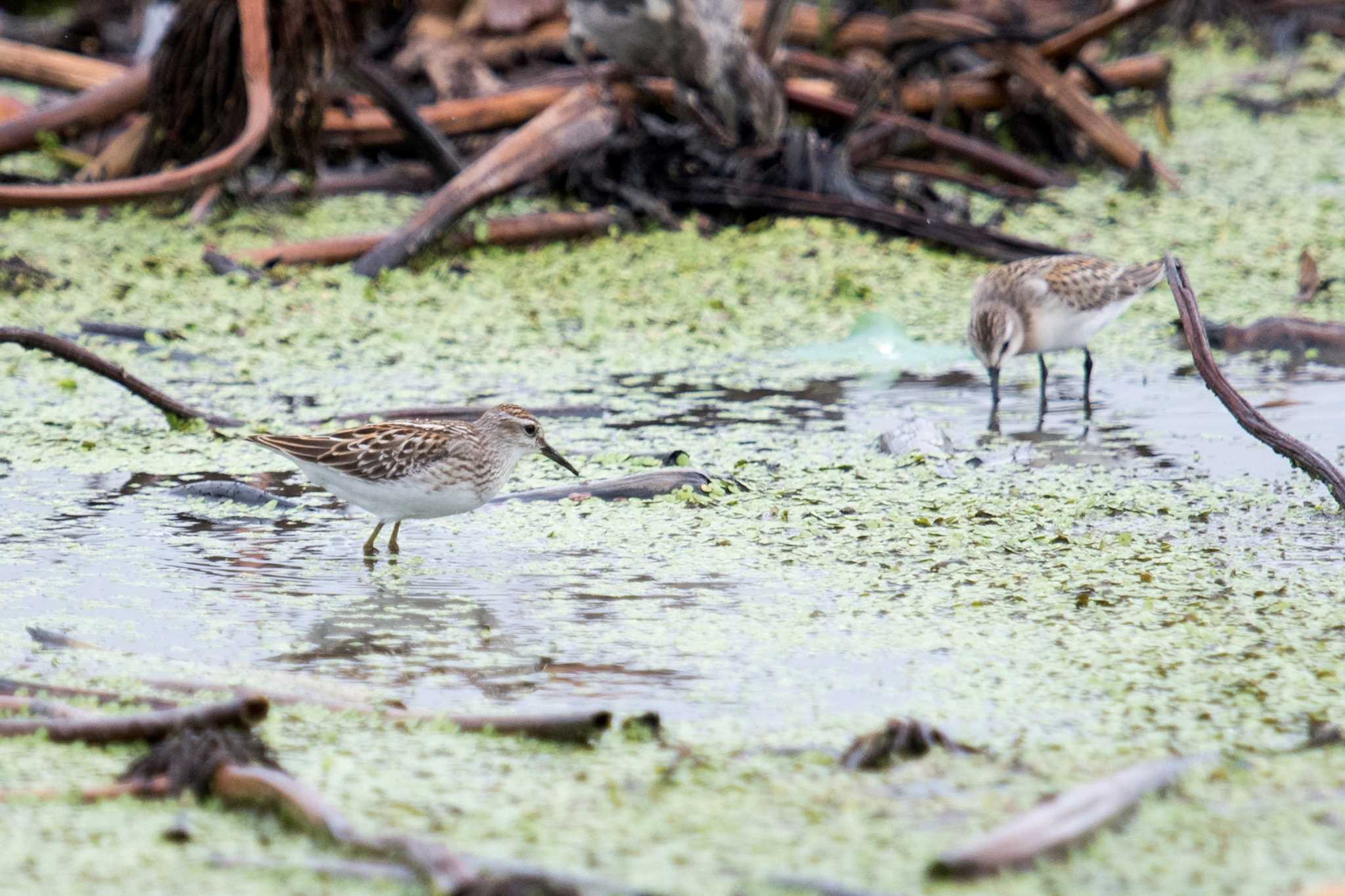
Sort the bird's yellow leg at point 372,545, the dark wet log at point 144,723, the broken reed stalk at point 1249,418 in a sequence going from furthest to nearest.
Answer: the bird's yellow leg at point 372,545
the broken reed stalk at point 1249,418
the dark wet log at point 144,723

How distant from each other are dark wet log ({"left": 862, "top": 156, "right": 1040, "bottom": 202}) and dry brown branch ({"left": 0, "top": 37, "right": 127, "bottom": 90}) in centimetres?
508

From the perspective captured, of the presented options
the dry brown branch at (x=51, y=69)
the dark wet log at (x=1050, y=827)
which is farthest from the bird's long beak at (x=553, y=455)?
the dry brown branch at (x=51, y=69)

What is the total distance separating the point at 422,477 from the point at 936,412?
2974 mm

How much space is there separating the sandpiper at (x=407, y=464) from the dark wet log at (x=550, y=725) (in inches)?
71.4

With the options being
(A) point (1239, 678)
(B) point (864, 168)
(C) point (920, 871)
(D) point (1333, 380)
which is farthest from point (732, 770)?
(B) point (864, 168)

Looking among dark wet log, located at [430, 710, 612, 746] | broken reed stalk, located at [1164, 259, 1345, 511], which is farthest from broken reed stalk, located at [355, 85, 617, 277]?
dark wet log, located at [430, 710, 612, 746]

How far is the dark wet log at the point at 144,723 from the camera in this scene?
3781 mm

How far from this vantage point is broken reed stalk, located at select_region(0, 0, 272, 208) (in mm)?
8836

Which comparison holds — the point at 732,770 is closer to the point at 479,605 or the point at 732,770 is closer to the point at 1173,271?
the point at 479,605

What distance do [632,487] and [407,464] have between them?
97cm

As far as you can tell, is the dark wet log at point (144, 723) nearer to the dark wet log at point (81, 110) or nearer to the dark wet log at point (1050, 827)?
the dark wet log at point (1050, 827)

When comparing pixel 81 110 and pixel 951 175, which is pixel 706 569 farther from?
pixel 81 110

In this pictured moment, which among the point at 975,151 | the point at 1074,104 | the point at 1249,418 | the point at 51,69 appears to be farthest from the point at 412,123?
the point at 1249,418

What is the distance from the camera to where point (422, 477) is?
582 cm
